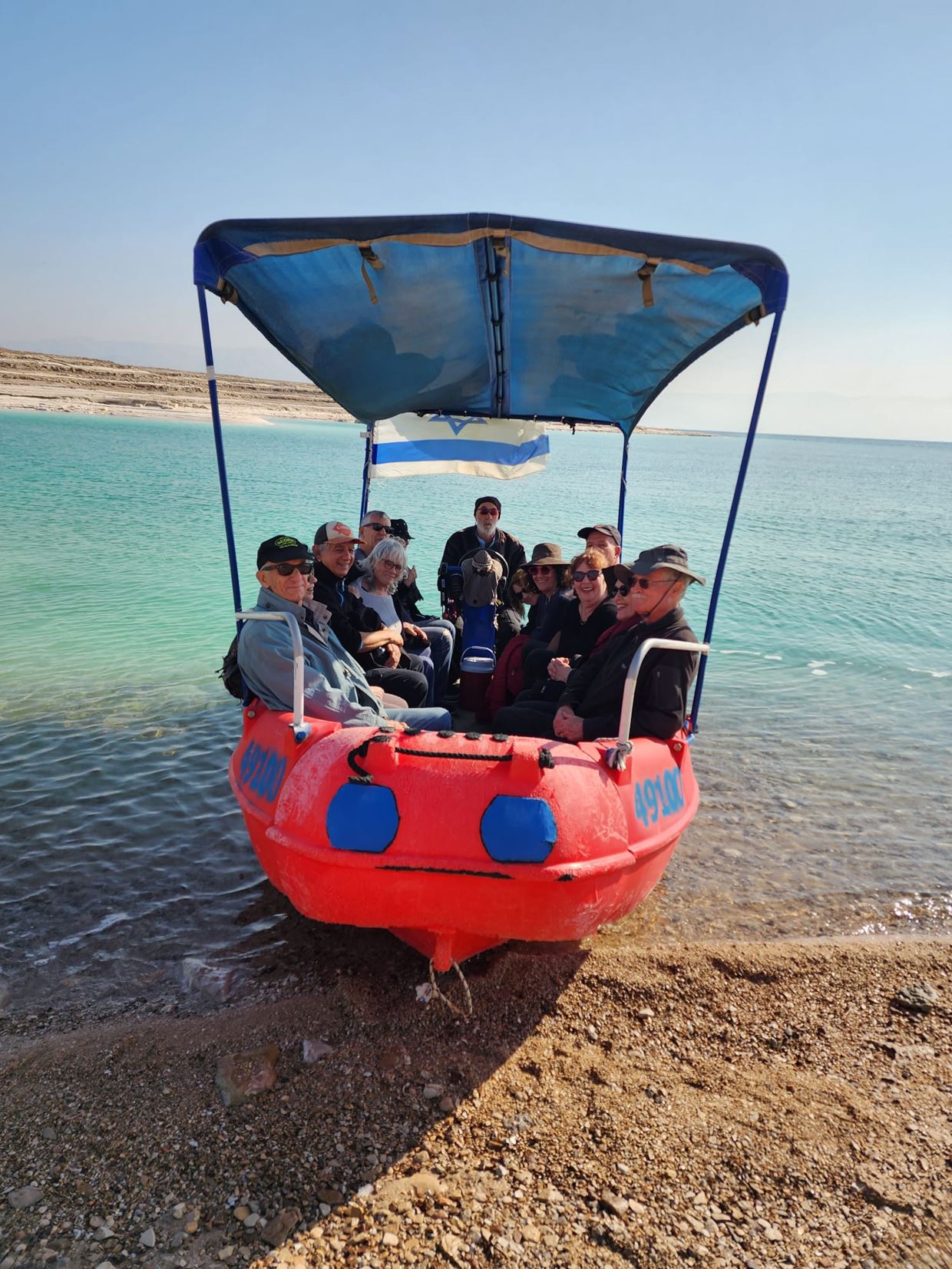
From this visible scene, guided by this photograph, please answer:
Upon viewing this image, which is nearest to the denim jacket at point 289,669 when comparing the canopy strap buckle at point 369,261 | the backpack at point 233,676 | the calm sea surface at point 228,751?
the backpack at point 233,676

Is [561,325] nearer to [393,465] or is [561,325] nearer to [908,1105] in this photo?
[393,465]

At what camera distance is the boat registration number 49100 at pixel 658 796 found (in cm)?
339

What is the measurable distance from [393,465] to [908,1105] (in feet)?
21.9

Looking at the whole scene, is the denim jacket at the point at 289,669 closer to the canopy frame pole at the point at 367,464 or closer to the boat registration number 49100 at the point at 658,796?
the boat registration number 49100 at the point at 658,796

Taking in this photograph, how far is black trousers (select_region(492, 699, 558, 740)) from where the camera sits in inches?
179

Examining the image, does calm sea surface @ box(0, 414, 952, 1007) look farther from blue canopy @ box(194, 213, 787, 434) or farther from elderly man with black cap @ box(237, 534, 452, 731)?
blue canopy @ box(194, 213, 787, 434)

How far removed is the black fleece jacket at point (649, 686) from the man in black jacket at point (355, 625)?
1539 mm

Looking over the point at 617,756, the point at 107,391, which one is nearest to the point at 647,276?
the point at 617,756

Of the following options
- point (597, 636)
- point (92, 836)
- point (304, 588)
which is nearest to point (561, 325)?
point (597, 636)

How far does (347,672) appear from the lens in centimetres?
417

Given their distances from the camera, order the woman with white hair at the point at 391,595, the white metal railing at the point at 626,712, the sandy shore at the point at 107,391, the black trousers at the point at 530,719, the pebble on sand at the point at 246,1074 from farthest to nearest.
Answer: the sandy shore at the point at 107,391 < the woman with white hair at the point at 391,595 < the black trousers at the point at 530,719 < the white metal railing at the point at 626,712 < the pebble on sand at the point at 246,1074

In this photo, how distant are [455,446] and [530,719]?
4440 millimetres

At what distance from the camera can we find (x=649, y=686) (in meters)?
3.76

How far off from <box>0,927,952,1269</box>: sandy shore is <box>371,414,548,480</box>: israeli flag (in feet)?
17.5
